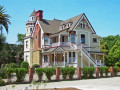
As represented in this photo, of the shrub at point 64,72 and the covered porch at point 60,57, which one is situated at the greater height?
the covered porch at point 60,57

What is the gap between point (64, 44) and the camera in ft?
111

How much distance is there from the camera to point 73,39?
34.4m

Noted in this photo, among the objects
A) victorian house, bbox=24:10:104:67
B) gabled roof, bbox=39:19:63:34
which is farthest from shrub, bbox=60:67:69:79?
gabled roof, bbox=39:19:63:34

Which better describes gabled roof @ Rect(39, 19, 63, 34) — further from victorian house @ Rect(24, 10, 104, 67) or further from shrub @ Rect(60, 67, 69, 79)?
A: shrub @ Rect(60, 67, 69, 79)

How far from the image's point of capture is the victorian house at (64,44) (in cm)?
3241

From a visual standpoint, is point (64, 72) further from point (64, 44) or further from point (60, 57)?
point (60, 57)

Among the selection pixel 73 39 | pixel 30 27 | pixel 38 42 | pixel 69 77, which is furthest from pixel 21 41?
pixel 69 77

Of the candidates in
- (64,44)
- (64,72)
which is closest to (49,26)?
(64,44)

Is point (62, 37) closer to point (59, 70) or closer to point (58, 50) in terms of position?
point (58, 50)

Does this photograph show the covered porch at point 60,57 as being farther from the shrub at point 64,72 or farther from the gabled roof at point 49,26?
the shrub at point 64,72

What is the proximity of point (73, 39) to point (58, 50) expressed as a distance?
4.15 meters

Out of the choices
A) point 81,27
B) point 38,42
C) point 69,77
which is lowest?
point 69,77

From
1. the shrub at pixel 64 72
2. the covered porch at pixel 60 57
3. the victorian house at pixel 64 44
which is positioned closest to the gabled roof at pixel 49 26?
the victorian house at pixel 64 44

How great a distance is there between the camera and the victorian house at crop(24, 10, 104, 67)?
3241 cm
